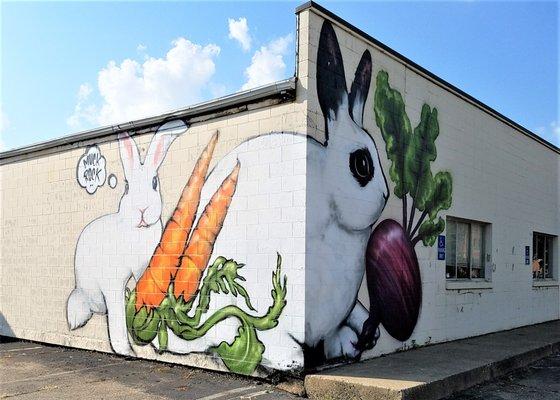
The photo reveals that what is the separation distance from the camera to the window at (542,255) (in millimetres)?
14734

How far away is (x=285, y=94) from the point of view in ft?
24.8

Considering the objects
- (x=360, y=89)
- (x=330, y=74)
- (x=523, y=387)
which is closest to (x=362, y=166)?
(x=360, y=89)

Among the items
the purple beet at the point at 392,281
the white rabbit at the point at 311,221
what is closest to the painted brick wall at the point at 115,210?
the white rabbit at the point at 311,221

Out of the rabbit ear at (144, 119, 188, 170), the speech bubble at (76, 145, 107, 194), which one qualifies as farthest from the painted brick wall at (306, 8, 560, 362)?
the speech bubble at (76, 145, 107, 194)

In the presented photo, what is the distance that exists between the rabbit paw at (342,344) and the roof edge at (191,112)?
10.9ft

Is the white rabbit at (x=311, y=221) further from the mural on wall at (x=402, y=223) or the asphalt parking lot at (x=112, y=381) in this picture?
the asphalt parking lot at (x=112, y=381)

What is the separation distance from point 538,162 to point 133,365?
37.2 feet

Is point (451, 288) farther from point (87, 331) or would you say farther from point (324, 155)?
point (87, 331)

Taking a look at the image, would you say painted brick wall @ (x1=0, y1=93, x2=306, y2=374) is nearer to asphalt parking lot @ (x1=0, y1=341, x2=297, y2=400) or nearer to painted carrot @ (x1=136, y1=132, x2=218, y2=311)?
painted carrot @ (x1=136, y1=132, x2=218, y2=311)

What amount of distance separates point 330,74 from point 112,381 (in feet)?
17.3

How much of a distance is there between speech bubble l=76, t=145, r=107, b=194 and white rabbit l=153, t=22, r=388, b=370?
9.13 feet

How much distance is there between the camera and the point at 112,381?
774 cm

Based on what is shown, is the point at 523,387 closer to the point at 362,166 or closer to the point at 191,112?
the point at 362,166

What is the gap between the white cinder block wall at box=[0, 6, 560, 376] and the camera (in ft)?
24.4
